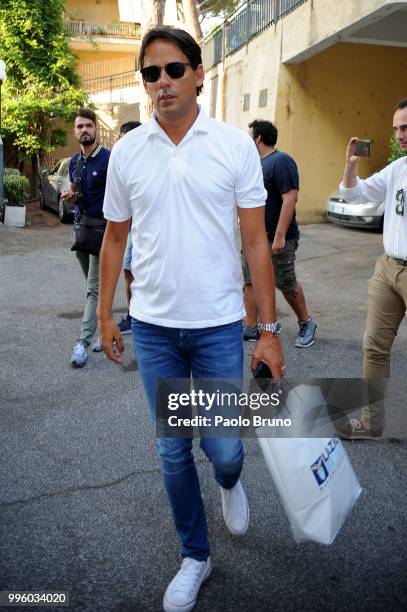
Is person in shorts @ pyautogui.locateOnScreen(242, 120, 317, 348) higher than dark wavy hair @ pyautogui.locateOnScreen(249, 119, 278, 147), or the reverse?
dark wavy hair @ pyautogui.locateOnScreen(249, 119, 278, 147)

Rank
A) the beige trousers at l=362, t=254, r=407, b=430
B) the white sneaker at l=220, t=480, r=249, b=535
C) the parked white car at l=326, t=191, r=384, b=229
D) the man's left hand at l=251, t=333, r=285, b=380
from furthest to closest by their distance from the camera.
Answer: the parked white car at l=326, t=191, r=384, b=229, the beige trousers at l=362, t=254, r=407, b=430, the white sneaker at l=220, t=480, r=249, b=535, the man's left hand at l=251, t=333, r=285, b=380

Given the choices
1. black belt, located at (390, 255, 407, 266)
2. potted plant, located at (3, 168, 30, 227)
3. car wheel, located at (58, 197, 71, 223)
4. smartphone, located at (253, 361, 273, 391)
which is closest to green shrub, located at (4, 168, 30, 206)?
potted plant, located at (3, 168, 30, 227)

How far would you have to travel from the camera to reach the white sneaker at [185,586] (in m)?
2.20

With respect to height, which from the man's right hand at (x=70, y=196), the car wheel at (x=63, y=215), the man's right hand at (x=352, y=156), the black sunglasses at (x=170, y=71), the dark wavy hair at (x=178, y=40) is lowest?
the car wheel at (x=63, y=215)

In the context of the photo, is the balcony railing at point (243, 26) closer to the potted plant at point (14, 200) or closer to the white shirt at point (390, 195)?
the potted plant at point (14, 200)

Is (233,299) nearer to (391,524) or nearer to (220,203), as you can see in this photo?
(220,203)

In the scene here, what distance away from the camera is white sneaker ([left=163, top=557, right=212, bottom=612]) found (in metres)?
2.20

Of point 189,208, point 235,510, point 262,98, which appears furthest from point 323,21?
point 235,510

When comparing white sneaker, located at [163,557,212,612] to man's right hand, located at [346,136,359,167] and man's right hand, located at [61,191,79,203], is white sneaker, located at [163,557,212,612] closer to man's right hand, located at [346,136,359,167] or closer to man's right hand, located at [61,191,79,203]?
man's right hand, located at [346,136,359,167]

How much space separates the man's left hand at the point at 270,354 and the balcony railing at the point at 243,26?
13.1 metres

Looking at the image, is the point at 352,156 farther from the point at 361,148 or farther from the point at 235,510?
the point at 235,510

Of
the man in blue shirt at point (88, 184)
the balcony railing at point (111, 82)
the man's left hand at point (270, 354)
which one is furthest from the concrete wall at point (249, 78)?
the man's left hand at point (270, 354)

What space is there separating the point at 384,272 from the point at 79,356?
2.71 metres

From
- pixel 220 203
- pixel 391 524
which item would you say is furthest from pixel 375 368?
pixel 220 203
